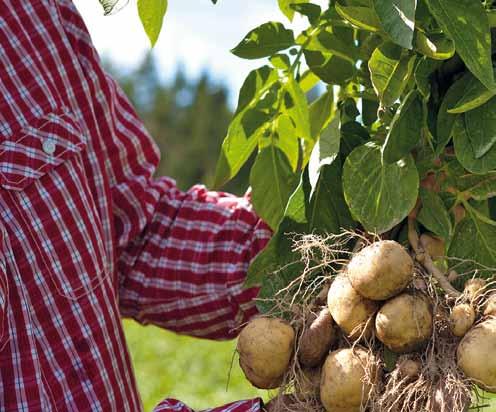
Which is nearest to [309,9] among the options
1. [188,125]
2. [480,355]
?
[480,355]

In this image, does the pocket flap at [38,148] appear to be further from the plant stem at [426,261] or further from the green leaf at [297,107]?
the plant stem at [426,261]

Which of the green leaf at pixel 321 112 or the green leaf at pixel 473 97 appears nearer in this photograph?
the green leaf at pixel 473 97

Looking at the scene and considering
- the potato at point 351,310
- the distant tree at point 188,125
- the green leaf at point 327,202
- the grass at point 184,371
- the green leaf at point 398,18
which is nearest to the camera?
the green leaf at point 398,18

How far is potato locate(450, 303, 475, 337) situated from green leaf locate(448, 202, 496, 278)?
0.37ft

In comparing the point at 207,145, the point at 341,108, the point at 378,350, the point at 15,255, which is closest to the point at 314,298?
the point at 378,350

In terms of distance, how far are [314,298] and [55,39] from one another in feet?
1.60

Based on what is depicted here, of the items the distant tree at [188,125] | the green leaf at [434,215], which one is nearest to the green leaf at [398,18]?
the green leaf at [434,215]

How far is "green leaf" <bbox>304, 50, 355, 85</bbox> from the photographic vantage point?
1034mm

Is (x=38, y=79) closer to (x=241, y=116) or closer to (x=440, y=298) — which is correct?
(x=241, y=116)

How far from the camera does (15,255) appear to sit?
1084mm

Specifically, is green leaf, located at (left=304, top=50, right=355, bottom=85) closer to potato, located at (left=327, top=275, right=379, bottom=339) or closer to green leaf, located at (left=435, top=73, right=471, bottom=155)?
green leaf, located at (left=435, top=73, right=471, bottom=155)

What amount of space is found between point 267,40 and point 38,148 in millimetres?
302

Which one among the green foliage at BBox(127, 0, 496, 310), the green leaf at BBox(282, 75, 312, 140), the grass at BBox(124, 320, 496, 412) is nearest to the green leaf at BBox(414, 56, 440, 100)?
the green foliage at BBox(127, 0, 496, 310)

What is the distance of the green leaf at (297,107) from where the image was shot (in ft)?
3.63
